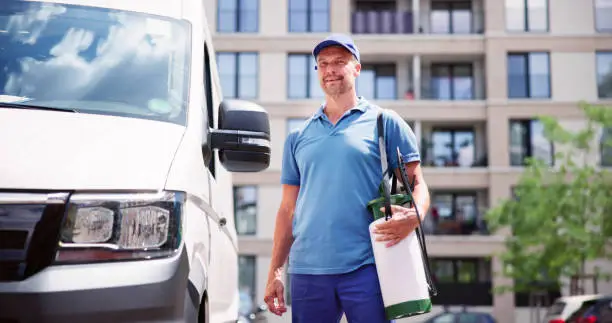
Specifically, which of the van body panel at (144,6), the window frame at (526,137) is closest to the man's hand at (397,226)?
the van body panel at (144,6)

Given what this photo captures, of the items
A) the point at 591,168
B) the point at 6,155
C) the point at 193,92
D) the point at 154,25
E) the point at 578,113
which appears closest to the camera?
the point at 6,155

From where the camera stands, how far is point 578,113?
38875 mm

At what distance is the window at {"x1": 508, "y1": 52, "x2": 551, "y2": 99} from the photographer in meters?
39.2

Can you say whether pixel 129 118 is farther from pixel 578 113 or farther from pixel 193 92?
pixel 578 113

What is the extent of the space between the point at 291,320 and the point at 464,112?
35.8 meters

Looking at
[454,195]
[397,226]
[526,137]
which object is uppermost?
[526,137]

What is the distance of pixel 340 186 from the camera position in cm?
375

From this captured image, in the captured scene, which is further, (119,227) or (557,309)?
(557,309)

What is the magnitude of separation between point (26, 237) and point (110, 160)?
43cm

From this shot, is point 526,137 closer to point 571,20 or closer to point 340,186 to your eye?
point 571,20

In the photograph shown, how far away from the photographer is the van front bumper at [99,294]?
2898mm

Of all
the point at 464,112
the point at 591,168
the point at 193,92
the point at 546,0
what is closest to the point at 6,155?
the point at 193,92

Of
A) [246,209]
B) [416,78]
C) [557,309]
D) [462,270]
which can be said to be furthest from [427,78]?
[557,309]

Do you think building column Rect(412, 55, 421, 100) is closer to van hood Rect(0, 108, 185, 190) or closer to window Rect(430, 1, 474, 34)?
window Rect(430, 1, 474, 34)
